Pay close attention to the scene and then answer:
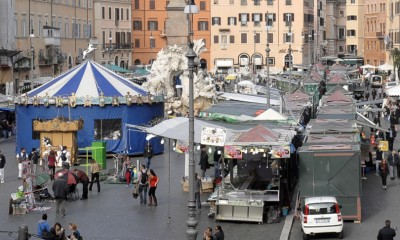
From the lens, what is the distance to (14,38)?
82.3 m

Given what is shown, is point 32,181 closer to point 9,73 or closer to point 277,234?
point 277,234

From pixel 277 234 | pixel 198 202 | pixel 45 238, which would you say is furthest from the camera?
pixel 198 202

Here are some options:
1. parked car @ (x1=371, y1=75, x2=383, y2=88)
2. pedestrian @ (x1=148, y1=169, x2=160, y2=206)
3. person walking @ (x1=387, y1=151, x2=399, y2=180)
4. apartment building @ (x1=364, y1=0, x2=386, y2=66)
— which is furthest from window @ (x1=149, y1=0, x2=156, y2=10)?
pedestrian @ (x1=148, y1=169, x2=160, y2=206)

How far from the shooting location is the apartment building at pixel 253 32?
126 meters

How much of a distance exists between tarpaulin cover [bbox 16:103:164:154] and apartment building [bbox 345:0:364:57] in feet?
359

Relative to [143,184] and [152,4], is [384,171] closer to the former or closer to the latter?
[143,184]

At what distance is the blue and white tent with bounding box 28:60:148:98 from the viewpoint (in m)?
51.0

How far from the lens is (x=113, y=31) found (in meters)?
118

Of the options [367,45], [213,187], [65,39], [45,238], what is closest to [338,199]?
[213,187]

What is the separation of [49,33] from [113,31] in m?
27.3

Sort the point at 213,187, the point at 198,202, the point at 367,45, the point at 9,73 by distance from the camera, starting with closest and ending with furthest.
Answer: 1. the point at 198,202
2. the point at 213,187
3. the point at 9,73
4. the point at 367,45

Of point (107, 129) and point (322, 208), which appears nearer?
point (322, 208)

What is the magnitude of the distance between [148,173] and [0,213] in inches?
187

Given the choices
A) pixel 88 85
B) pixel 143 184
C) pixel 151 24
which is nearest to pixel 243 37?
pixel 151 24
